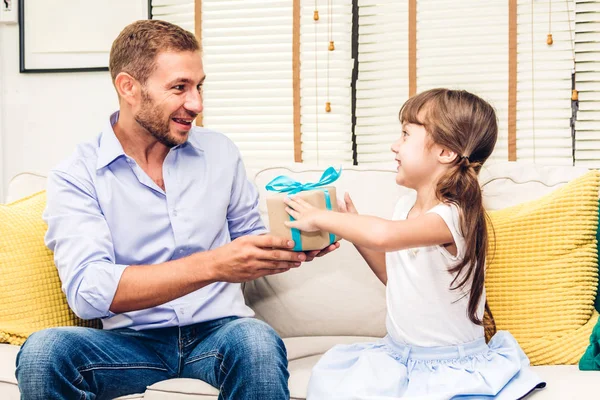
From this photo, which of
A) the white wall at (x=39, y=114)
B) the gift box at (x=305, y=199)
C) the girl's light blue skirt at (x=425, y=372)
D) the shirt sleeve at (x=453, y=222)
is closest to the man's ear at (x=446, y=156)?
the shirt sleeve at (x=453, y=222)

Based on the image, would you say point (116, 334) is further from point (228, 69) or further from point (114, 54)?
point (228, 69)

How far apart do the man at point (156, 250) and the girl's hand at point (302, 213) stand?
0.06 m

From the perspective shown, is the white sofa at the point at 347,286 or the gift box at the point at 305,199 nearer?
the gift box at the point at 305,199

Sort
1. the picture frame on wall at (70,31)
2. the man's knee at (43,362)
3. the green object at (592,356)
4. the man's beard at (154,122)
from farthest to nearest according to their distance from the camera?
the picture frame on wall at (70,31) < the man's beard at (154,122) < the green object at (592,356) < the man's knee at (43,362)

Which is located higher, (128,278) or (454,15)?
(454,15)

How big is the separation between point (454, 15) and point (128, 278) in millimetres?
2109

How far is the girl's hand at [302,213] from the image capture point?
55.7 inches

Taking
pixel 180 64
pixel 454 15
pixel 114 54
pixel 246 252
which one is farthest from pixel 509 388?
pixel 454 15

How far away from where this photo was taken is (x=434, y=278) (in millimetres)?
1655

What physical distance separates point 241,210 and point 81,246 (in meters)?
0.47

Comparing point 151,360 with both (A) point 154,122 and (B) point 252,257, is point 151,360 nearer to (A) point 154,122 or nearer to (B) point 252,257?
→ (B) point 252,257

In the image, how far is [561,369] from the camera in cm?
161

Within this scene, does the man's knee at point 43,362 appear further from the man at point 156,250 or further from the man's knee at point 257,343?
the man's knee at point 257,343

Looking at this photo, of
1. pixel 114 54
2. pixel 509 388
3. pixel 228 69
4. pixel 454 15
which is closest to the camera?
pixel 509 388
